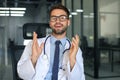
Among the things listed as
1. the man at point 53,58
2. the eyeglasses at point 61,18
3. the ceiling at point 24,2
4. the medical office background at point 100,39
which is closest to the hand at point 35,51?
the man at point 53,58

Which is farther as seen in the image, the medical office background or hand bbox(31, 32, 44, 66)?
the medical office background

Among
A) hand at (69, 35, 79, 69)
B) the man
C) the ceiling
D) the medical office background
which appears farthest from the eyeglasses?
the ceiling

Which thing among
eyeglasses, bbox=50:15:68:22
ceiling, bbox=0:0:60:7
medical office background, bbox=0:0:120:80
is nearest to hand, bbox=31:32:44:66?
eyeglasses, bbox=50:15:68:22

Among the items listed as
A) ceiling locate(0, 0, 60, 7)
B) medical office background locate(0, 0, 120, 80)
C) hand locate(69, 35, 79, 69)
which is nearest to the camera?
hand locate(69, 35, 79, 69)

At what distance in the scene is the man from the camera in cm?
182

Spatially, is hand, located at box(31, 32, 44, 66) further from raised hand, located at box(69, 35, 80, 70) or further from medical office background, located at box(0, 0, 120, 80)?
medical office background, located at box(0, 0, 120, 80)

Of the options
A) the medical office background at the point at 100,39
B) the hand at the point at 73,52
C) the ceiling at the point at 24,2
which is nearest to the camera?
the hand at the point at 73,52

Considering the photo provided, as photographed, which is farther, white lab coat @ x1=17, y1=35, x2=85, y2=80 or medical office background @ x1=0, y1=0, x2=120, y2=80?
medical office background @ x1=0, y1=0, x2=120, y2=80

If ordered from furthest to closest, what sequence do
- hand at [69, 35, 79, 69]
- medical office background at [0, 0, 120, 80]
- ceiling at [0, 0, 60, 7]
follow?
1. ceiling at [0, 0, 60, 7]
2. medical office background at [0, 0, 120, 80]
3. hand at [69, 35, 79, 69]

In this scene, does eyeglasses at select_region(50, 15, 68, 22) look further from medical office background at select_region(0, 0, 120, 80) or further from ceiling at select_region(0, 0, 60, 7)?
ceiling at select_region(0, 0, 60, 7)

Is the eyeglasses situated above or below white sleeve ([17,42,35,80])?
above

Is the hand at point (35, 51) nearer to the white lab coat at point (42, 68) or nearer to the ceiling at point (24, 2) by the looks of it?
the white lab coat at point (42, 68)

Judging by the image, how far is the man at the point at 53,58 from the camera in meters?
1.82

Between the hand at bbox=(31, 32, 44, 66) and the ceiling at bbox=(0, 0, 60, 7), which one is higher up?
the ceiling at bbox=(0, 0, 60, 7)
